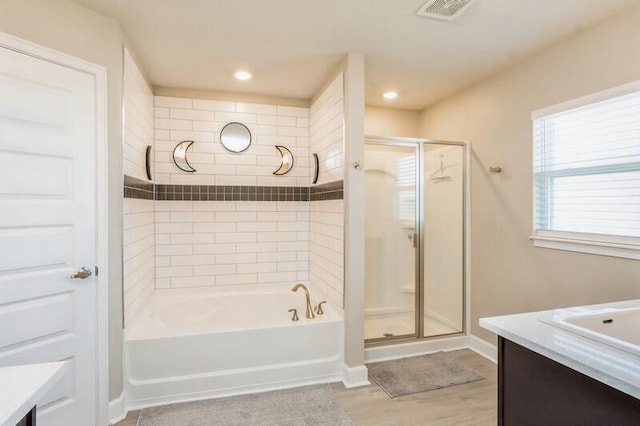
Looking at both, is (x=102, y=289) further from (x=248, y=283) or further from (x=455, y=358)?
(x=455, y=358)

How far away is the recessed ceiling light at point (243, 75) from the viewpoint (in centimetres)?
302

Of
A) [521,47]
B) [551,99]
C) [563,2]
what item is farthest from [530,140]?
[563,2]

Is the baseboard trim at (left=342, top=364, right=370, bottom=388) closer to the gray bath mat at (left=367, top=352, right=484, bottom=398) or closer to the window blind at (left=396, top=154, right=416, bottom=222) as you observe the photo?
the gray bath mat at (left=367, top=352, right=484, bottom=398)

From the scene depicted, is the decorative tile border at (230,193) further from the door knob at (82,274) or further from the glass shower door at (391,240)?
the door knob at (82,274)

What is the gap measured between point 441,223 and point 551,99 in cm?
142

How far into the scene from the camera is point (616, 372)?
93cm

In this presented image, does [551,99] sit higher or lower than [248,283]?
higher

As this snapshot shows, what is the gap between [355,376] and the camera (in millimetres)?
2650

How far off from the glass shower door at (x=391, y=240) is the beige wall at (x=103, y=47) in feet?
6.63

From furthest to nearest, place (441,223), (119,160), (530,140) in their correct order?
(441,223), (530,140), (119,160)

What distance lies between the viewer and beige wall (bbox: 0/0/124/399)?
5.84 feet

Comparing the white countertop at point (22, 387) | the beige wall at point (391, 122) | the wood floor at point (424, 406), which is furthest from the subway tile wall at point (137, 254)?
the beige wall at point (391, 122)

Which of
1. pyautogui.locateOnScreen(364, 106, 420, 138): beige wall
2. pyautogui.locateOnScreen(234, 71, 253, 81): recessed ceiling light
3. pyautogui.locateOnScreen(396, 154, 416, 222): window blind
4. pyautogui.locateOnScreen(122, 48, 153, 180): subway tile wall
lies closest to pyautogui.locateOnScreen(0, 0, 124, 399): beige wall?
pyautogui.locateOnScreen(122, 48, 153, 180): subway tile wall

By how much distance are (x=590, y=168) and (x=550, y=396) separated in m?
1.80
